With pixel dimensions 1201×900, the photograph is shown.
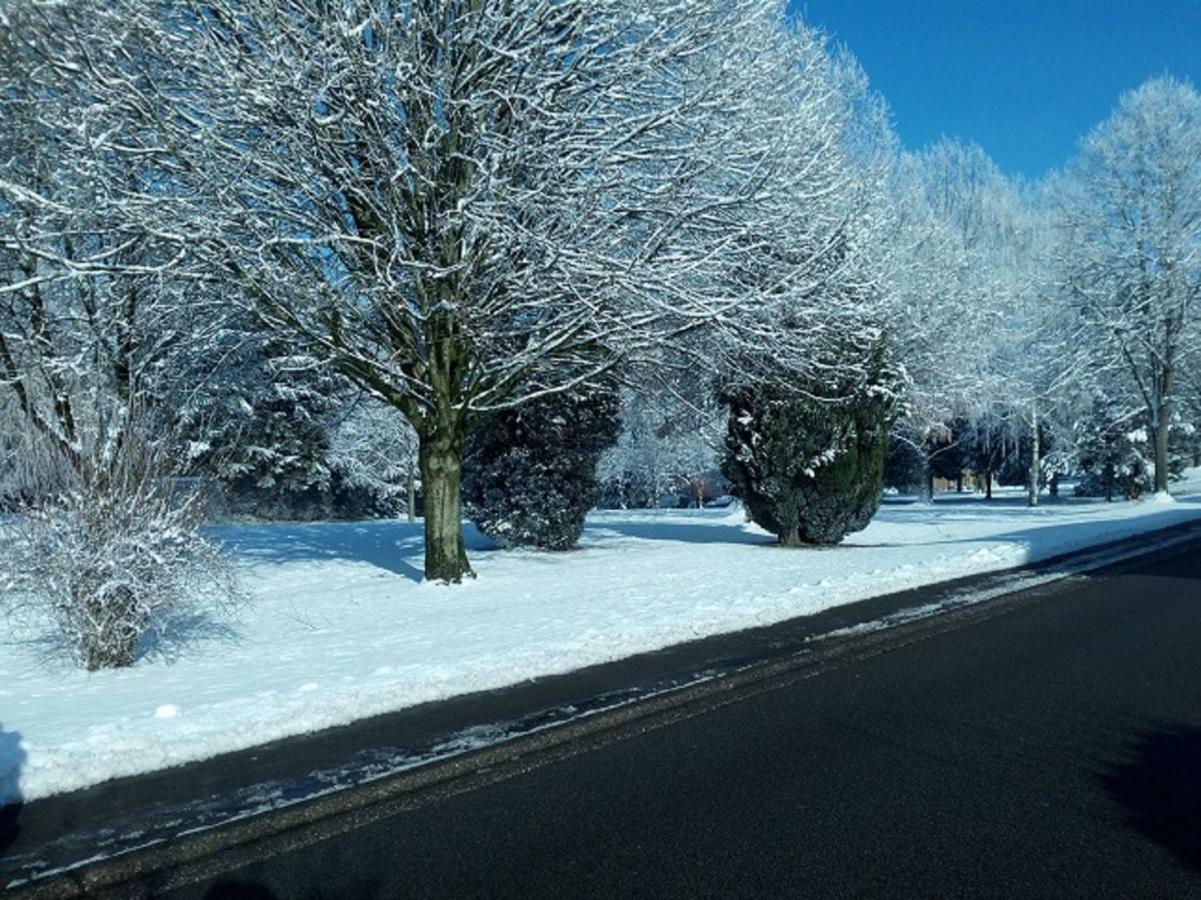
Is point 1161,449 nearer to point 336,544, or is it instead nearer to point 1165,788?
point 336,544

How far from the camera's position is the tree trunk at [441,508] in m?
12.0

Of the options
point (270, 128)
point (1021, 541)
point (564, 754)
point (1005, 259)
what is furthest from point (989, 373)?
point (564, 754)

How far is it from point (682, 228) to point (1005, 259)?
953 inches

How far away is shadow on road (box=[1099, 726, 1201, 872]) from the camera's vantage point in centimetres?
394

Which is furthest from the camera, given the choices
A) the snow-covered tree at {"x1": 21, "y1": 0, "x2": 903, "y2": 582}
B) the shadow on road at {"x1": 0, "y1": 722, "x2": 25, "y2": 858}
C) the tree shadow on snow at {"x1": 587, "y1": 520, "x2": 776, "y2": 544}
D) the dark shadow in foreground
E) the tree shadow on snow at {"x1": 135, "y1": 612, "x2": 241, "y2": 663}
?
the tree shadow on snow at {"x1": 587, "y1": 520, "x2": 776, "y2": 544}

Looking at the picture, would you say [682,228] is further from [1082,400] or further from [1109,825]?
[1082,400]

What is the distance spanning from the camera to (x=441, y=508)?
12.0m

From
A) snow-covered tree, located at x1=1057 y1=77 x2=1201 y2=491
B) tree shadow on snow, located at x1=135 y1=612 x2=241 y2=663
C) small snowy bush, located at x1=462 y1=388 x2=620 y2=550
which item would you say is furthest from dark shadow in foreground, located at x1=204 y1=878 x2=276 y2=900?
snow-covered tree, located at x1=1057 y1=77 x2=1201 y2=491

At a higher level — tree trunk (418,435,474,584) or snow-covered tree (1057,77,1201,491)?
snow-covered tree (1057,77,1201,491)

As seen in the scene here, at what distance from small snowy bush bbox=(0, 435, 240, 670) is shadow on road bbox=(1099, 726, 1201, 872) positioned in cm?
625

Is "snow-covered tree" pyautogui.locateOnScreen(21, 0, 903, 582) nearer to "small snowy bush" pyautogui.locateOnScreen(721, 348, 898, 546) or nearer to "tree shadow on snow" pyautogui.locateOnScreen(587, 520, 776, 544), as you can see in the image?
"small snowy bush" pyautogui.locateOnScreen(721, 348, 898, 546)

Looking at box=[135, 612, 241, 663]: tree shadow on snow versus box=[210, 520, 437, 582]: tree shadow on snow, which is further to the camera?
box=[210, 520, 437, 582]: tree shadow on snow

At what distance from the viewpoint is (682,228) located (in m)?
11.8

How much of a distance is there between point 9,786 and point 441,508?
7.36 metres
